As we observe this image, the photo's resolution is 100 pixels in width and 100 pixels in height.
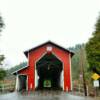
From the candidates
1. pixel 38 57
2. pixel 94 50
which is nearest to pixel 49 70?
pixel 38 57

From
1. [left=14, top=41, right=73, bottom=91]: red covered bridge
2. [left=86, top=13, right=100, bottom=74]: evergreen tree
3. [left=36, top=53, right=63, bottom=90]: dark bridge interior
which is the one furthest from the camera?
[left=36, top=53, right=63, bottom=90]: dark bridge interior

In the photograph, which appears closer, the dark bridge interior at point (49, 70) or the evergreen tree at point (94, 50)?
the evergreen tree at point (94, 50)

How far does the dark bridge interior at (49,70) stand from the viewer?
4234 cm

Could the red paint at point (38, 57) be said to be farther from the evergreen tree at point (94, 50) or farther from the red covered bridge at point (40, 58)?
the evergreen tree at point (94, 50)

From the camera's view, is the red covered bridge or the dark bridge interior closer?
the red covered bridge

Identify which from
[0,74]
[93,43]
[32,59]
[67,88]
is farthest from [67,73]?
[0,74]

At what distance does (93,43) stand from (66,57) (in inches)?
286

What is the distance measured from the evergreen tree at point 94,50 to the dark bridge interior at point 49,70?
339 inches

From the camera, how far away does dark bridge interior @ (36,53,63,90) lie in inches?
1667

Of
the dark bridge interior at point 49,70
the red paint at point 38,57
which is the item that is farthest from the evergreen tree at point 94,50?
the dark bridge interior at point 49,70

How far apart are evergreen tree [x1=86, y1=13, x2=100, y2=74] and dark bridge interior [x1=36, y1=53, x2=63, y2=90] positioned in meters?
8.62

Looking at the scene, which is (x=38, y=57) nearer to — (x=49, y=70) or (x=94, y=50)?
(x=94, y=50)

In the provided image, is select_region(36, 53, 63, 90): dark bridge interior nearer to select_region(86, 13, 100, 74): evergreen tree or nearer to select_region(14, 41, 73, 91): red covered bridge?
select_region(14, 41, 73, 91): red covered bridge

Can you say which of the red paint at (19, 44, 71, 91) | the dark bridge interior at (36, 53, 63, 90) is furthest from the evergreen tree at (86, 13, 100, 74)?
the dark bridge interior at (36, 53, 63, 90)
